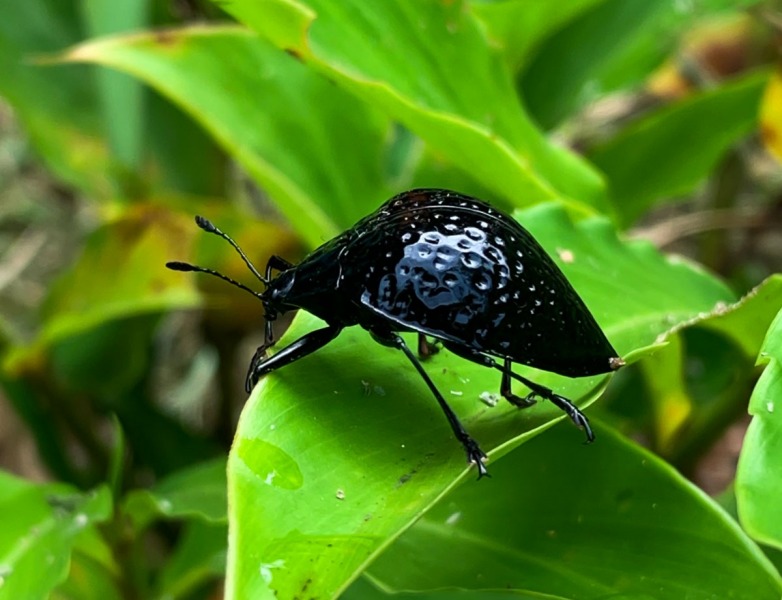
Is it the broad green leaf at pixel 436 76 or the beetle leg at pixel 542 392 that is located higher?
the broad green leaf at pixel 436 76

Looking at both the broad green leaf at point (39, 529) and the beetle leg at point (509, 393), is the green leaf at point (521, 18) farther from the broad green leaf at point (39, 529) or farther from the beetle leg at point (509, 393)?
the broad green leaf at point (39, 529)

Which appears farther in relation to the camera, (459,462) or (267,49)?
(267,49)

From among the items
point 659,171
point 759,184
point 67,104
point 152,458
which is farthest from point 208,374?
point 759,184

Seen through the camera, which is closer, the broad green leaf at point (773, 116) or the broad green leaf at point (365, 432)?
the broad green leaf at point (365, 432)

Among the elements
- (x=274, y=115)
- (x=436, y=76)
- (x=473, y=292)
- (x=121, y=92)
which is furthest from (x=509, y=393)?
(x=121, y=92)

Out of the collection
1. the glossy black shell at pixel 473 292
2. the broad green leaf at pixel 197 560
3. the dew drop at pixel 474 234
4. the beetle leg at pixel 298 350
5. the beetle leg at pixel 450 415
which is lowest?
the broad green leaf at pixel 197 560

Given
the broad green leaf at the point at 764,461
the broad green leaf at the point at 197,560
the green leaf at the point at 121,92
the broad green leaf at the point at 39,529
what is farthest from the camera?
the green leaf at the point at 121,92

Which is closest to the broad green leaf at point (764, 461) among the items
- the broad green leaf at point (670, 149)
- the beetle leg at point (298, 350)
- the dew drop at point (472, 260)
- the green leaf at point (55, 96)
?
the dew drop at point (472, 260)

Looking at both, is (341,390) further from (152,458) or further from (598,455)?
(152,458)
